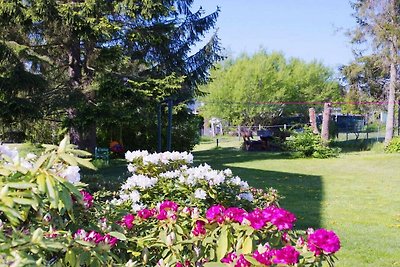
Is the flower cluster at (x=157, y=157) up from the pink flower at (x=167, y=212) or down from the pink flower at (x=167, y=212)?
up

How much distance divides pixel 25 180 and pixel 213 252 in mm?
835

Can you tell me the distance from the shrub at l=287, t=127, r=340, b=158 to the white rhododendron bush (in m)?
12.4

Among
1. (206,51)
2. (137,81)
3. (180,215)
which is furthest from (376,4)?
(180,215)

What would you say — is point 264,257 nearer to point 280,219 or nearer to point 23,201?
point 280,219

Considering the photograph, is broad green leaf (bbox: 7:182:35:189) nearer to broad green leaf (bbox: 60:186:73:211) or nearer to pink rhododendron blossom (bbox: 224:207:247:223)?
broad green leaf (bbox: 60:186:73:211)

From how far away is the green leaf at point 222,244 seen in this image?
1.68 m

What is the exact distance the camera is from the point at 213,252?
1.75 meters

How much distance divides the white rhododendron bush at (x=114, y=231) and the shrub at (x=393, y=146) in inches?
593

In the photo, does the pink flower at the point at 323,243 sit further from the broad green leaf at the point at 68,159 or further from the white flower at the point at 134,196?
the white flower at the point at 134,196

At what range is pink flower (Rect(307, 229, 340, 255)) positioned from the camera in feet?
5.10

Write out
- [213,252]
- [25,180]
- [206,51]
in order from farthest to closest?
[206,51] < [213,252] < [25,180]

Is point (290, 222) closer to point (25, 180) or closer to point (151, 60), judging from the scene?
point (25, 180)

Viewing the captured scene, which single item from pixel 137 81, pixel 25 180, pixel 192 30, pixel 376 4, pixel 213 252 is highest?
pixel 376 4

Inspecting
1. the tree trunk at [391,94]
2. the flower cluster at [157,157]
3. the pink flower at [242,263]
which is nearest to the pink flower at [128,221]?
the pink flower at [242,263]
